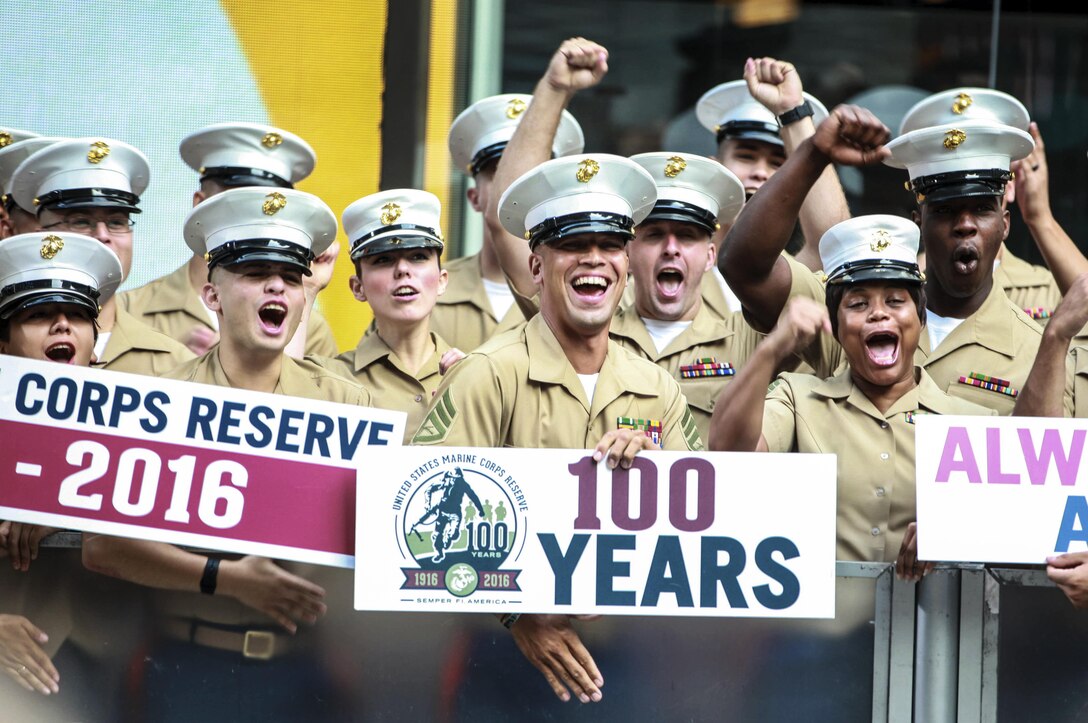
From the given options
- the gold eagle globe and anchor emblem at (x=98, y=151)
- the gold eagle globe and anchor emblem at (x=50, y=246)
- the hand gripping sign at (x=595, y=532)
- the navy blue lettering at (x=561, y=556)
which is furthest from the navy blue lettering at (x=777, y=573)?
the gold eagle globe and anchor emblem at (x=98, y=151)

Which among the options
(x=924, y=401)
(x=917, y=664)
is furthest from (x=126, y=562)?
(x=924, y=401)

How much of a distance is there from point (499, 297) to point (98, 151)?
1.40 m

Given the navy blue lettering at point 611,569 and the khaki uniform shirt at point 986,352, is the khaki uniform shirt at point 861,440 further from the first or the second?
the navy blue lettering at point 611,569

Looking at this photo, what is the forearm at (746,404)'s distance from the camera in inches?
156

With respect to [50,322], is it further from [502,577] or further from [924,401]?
[924,401]

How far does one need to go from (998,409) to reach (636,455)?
1.46 m

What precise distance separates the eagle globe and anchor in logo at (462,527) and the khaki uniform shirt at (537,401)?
29cm

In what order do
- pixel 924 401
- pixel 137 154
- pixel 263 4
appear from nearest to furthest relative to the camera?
pixel 924 401 → pixel 137 154 → pixel 263 4

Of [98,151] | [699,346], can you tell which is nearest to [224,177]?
[98,151]

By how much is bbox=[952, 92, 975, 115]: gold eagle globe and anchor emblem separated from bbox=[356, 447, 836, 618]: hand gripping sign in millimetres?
1939

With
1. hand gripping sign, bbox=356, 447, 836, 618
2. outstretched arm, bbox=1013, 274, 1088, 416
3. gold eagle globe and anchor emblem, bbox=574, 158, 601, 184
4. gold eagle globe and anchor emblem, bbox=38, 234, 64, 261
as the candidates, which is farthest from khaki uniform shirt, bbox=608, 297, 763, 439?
gold eagle globe and anchor emblem, bbox=38, 234, 64, 261

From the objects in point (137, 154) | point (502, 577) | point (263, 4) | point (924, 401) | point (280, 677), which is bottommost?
point (280, 677)

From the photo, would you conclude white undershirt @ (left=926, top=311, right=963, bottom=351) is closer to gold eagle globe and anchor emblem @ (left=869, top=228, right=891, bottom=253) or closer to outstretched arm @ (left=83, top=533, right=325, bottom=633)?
gold eagle globe and anchor emblem @ (left=869, top=228, right=891, bottom=253)

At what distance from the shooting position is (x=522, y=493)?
11.7 feet
